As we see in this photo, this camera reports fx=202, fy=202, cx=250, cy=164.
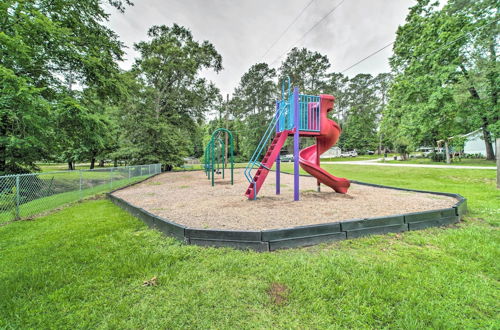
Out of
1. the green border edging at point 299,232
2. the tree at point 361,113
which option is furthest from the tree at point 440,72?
the tree at point 361,113

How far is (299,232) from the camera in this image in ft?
9.86

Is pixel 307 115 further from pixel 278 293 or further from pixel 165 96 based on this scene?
pixel 165 96

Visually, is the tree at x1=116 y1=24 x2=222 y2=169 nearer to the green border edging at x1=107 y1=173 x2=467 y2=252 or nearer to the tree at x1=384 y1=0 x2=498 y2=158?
the green border edging at x1=107 y1=173 x2=467 y2=252

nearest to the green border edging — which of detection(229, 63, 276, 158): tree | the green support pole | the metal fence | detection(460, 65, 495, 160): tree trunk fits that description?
the metal fence

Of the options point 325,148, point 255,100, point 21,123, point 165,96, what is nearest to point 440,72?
point 325,148

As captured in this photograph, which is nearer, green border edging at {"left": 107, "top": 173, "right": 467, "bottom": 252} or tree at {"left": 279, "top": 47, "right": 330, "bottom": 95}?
green border edging at {"left": 107, "top": 173, "right": 467, "bottom": 252}

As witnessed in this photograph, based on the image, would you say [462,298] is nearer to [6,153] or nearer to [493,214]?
[493,214]

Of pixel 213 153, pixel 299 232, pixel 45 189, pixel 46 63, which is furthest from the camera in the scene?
pixel 213 153

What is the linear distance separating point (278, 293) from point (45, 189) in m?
7.45

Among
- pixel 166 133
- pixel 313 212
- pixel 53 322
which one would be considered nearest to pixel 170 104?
pixel 166 133

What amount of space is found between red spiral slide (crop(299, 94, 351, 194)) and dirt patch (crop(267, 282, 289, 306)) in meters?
4.28

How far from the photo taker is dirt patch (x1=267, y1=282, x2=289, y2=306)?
182 cm

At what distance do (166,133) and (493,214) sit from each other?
1823 cm

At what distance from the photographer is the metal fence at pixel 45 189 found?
4.71 meters
